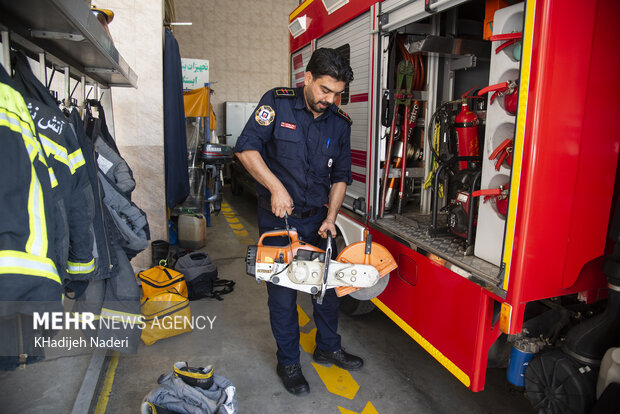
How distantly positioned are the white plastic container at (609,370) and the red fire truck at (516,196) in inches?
2.2

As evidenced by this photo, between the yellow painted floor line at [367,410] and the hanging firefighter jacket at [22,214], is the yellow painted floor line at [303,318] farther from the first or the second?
the hanging firefighter jacket at [22,214]

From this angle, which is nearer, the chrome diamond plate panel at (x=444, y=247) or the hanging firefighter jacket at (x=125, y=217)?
the chrome diamond plate panel at (x=444, y=247)

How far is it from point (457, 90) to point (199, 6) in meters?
10.5

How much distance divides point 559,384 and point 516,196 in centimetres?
83

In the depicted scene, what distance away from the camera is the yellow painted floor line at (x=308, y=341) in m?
3.10

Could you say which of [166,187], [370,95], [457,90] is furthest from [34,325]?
[166,187]

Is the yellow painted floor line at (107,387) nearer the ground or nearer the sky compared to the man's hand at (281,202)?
nearer the ground

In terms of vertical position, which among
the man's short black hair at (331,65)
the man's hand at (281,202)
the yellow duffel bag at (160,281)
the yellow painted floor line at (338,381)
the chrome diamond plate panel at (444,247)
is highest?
the man's short black hair at (331,65)

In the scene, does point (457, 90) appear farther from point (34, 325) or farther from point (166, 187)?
point (166, 187)

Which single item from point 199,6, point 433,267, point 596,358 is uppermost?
point 199,6

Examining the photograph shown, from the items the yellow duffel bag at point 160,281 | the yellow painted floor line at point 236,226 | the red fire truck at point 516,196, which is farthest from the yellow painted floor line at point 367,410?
the yellow painted floor line at point 236,226

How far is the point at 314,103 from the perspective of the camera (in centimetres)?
238

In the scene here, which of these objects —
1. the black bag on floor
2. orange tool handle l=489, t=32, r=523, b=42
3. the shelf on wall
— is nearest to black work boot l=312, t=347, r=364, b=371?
the black bag on floor

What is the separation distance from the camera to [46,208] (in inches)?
50.1
